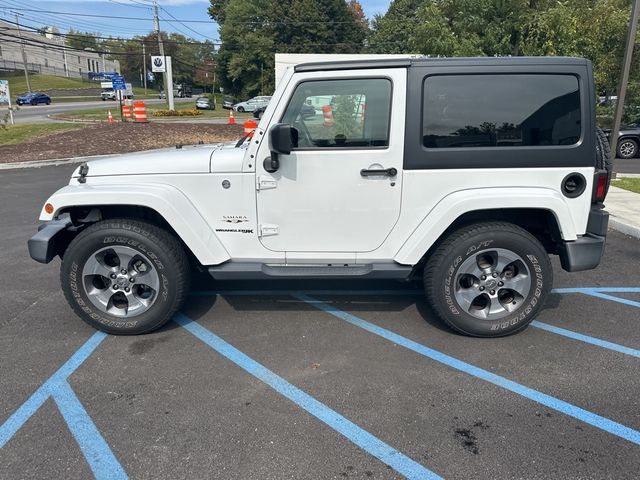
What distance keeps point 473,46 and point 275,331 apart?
909 cm

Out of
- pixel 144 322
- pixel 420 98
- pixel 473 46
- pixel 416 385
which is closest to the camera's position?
pixel 416 385

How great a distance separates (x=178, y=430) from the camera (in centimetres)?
273

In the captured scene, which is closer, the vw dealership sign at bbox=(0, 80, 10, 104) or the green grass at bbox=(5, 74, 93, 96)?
the vw dealership sign at bbox=(0, 80, 10, 104)

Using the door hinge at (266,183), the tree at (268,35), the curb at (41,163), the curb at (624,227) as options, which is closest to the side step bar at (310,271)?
the door hinge at (266,183)

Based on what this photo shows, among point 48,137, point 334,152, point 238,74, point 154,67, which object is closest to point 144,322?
point 334,152

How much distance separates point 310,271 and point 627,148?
15.1m

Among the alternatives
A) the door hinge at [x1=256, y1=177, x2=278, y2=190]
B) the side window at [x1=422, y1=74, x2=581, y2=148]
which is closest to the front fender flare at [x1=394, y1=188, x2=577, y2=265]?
the side window at [x1=422, y1=74, x2=581, y2=148]

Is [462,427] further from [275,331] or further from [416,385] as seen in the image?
[275,331]

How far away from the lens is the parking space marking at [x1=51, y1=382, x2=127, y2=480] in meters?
2.42

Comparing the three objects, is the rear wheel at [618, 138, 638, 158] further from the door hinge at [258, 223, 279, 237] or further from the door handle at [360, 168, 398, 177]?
the door hinge at [258, 223, 279, 237]

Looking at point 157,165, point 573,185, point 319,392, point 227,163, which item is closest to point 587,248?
point 573,185

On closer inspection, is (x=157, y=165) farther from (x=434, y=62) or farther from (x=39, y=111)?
(x=39, y=111)

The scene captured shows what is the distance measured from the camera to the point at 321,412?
2.88 meters

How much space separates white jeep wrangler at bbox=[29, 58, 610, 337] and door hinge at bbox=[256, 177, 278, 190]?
15 millimetres
